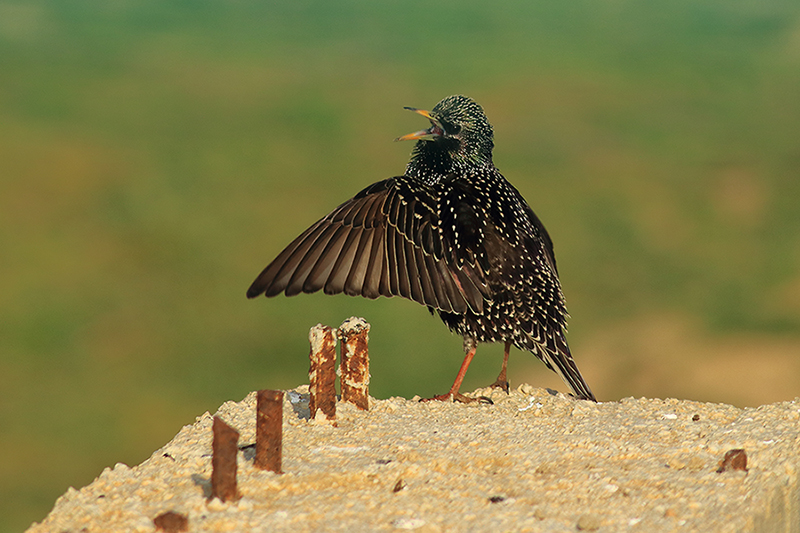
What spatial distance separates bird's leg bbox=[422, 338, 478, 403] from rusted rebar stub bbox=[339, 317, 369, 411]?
0.66 metres

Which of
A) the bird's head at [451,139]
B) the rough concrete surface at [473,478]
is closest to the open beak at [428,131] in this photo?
the bird's head at [451,139]

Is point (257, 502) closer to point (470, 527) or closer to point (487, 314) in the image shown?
point (470, 527)

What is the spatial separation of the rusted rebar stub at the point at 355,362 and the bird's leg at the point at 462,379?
0.66 metres

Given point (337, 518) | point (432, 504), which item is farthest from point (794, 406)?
point (337, 518)

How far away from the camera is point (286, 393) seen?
5320 millimetres

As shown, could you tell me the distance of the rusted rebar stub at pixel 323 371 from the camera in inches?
172

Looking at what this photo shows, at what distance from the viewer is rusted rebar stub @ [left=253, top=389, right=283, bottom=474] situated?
3600mm

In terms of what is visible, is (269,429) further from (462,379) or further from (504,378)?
(504,378)

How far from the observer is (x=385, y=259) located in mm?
5434

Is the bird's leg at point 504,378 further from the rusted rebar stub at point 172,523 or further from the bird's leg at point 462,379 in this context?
the rusted rebar stub at point 172,523

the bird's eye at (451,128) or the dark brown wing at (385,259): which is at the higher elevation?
the bird's eye at (451,128)

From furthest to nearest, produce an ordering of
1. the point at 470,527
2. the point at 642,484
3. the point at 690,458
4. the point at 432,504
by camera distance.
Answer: the point at 690,458, the point at 642,484, the point at 432,504, the point at 470,527

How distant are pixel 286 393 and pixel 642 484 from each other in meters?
2.34

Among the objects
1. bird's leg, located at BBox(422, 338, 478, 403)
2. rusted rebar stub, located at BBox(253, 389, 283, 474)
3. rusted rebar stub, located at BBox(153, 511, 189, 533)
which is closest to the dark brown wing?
bird's leg, located at BBox(422, 338, 478, 403)
